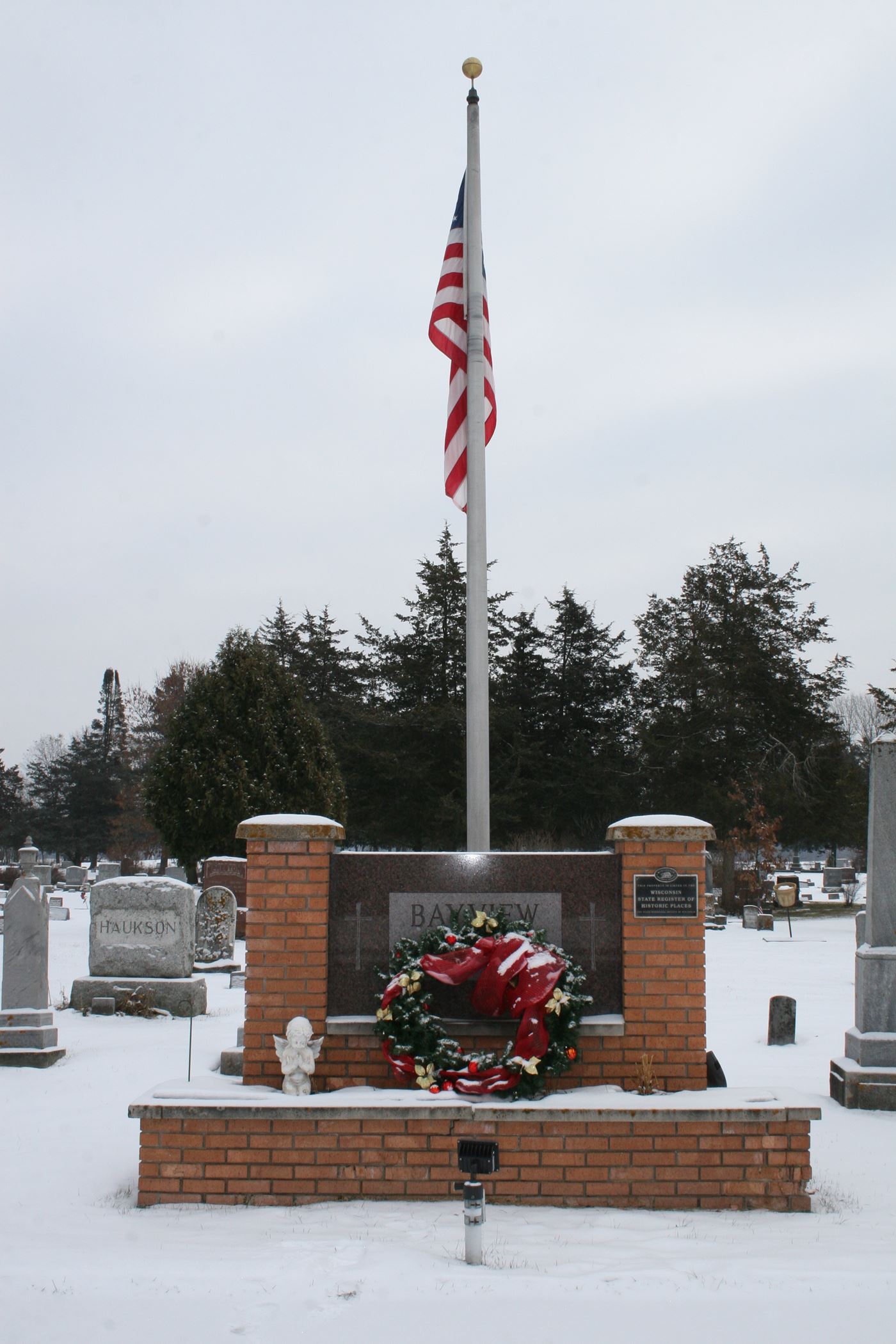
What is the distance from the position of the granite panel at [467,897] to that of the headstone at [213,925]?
11824 millimetres

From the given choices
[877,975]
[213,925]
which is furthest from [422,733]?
[877,975]

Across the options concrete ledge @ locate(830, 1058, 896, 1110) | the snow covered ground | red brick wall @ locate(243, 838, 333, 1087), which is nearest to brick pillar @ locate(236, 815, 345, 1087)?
red brick wall @ locate(243, 838, 333, 1087)

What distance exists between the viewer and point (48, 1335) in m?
3.91

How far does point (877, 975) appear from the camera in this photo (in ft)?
28.0

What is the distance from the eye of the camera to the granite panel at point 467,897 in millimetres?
6094

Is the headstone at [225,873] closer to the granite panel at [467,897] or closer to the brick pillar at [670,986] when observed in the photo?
the granite panel at [467,897]

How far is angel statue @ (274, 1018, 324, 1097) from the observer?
5.70 metres

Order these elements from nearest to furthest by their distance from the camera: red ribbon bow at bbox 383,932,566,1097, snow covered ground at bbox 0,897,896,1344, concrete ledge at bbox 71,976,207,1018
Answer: snow covered ground at bbox 0,897,896,1344
red ribbon bow at bbox 383,932,566,1097
concrete ledge at bbox 71,976,207,1018

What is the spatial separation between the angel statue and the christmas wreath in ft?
1.36

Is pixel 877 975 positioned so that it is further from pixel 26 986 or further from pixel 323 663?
pixel 323 663

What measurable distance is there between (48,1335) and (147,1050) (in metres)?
6.73

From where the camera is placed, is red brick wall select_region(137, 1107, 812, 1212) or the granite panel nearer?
red brick wall select_region(137, 1107, 812, 1212)

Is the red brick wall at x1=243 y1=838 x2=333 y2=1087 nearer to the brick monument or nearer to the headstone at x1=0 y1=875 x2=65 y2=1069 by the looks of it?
the brick monument

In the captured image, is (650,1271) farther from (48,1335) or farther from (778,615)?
(778,615)
